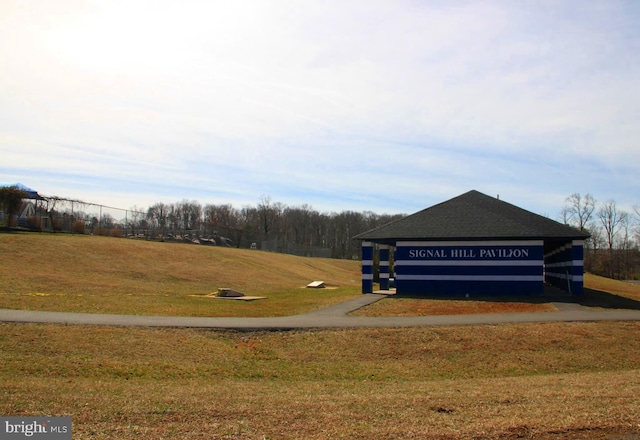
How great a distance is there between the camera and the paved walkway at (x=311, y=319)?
1688cm

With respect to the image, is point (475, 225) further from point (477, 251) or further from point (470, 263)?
point (470, 263)

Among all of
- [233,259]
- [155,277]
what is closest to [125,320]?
[155,277]

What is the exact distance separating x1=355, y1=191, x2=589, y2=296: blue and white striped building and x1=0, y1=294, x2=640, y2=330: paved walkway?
540cm

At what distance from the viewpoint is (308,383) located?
11.7 meters

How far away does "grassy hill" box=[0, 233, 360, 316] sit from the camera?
21922mm

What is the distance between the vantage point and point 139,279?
34000 mm

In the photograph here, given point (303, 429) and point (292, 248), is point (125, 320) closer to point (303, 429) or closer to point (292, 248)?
point (303, 429)

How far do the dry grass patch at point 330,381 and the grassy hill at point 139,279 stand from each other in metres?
5.91

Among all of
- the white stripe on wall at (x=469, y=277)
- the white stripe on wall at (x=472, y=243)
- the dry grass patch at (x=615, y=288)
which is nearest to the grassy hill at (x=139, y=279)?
the white stripe on wall at (x=469, y=277)

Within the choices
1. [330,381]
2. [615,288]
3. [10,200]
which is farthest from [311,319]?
[615,288]

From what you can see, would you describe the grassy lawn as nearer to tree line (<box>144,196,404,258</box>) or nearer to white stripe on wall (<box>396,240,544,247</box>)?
white stripe on wall (<box>396,240,544,247</box>)

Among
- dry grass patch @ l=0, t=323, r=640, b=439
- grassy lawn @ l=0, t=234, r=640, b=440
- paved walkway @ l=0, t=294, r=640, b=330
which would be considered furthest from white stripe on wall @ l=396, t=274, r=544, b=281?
dry grass patch @ l=0, t=323, r=640, b=439

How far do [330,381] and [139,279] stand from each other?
80.1 feet

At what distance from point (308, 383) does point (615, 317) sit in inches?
479
